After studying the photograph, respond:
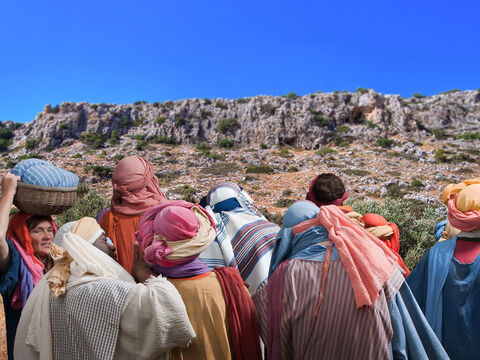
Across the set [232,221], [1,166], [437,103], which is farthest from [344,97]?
[232,221]

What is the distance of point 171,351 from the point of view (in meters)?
1.42

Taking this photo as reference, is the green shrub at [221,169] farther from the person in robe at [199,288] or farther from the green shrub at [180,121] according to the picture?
the person in robe at [199,288]

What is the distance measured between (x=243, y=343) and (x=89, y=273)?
2.33 ft

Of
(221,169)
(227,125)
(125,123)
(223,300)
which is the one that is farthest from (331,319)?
(125,123)

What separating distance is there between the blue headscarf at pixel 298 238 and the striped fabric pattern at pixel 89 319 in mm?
700

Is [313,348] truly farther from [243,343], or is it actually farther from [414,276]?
[414,276]

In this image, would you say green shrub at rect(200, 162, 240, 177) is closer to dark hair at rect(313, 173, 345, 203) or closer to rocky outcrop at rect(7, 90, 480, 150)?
rocky outcrop at rect(7, 90, 480, 150)

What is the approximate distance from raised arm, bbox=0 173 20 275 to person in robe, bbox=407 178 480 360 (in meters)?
2.22

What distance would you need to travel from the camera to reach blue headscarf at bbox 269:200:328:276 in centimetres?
152

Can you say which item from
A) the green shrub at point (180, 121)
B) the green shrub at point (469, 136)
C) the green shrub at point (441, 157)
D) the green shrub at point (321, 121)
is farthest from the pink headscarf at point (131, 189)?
the green shrub at point (469, 136)

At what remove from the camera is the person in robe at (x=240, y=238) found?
2193 millimetres

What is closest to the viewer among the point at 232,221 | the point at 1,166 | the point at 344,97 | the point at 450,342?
the point at 450,342

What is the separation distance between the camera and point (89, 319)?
4.34 ft

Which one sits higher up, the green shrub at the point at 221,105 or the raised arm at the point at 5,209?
the green shrub at the point at 221,105
